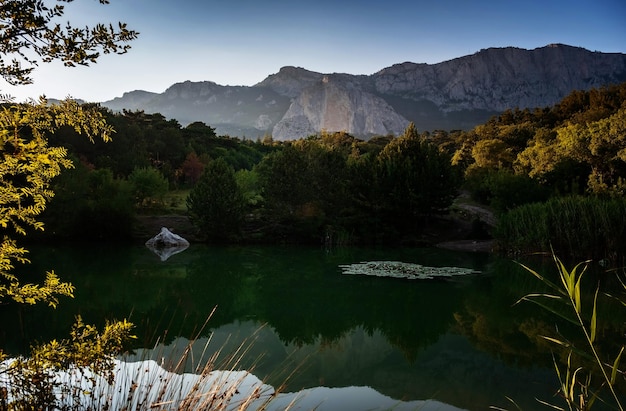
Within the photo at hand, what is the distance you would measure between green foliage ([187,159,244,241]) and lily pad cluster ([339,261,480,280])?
31.3 ft

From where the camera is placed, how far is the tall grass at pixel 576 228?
16516mm

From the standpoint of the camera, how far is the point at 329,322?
9617 millimetres

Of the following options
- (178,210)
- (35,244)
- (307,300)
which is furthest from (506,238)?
(35,244)

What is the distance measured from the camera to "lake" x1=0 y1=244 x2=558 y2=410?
6113 mm

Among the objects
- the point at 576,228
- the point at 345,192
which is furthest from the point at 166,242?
the point at 576,228

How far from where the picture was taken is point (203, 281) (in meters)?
14.5

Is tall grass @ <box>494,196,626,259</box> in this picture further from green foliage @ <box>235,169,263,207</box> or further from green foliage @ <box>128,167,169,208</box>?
green foliage @ <box>128,167,169,208</box>

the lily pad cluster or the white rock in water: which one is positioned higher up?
the lily pad cluster

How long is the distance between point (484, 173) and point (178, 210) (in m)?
21.1

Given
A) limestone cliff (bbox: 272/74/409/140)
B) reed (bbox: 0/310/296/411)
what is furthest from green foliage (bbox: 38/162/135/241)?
limestone cliff (bbox: 272/74/409/140)

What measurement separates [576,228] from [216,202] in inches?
636

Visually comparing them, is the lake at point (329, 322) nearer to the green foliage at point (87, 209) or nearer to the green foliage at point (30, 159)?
the green foliage at point (30, 159)

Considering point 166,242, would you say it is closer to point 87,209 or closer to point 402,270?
point 87,209

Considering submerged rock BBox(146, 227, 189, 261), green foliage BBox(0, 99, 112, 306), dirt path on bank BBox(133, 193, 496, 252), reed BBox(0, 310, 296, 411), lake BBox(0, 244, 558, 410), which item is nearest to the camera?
green foliage BBox(0, 99, 112, 306)
